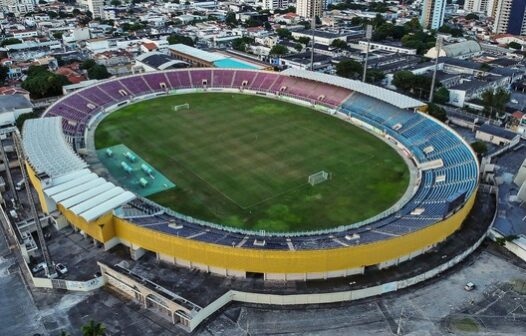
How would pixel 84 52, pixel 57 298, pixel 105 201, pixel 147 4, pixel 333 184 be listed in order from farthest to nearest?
pixel 147 4, pixel 84 52, pixel 333 184, pixel 105 201, pixel 57 298

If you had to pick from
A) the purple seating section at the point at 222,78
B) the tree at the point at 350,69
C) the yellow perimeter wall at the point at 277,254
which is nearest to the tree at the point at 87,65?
the purple seating section at the point at 222,78

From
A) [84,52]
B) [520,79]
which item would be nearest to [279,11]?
[84,52]

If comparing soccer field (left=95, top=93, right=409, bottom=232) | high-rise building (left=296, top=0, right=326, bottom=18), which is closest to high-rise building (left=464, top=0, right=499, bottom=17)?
high-rise building (left=296, top=0, right=326, bottom=18)

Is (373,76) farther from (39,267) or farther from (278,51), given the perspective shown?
(39,267)

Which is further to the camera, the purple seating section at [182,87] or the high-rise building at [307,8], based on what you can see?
the high-rise building at [307,8]

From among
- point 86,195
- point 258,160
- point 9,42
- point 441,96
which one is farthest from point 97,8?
point 86,195

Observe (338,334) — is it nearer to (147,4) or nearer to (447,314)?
(447,314)

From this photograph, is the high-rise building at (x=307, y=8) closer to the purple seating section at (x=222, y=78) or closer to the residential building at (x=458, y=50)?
the residential building at (x=458, y=50)
